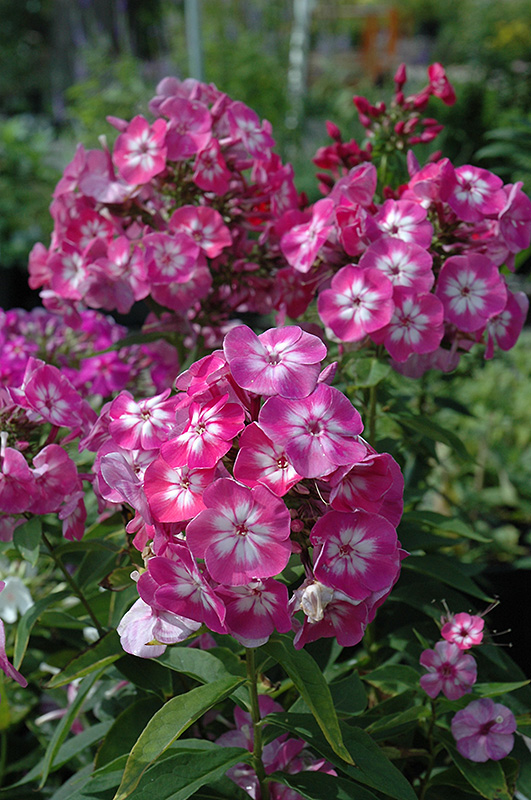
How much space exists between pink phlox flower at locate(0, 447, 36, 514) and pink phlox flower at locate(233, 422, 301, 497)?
286mm

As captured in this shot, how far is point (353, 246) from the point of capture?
931 mm

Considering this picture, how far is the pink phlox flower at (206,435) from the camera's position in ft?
2.01

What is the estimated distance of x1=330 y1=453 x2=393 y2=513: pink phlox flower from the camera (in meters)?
0.60

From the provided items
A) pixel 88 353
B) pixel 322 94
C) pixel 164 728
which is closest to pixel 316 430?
pixel 164 728

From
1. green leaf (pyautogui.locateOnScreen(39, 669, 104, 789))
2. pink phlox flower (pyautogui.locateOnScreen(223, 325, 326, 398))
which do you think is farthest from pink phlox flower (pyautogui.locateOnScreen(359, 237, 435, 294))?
green leaf (pyautogui.locateOnScreen(39, 669, 104, 789))

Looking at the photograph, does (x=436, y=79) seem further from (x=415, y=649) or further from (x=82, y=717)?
(x=82, y=717)

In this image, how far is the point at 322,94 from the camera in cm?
646

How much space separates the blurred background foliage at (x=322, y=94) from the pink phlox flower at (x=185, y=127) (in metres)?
0.57

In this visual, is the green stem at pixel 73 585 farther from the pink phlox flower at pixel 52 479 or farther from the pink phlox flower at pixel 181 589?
the pink phlox flower at pixel 181 589

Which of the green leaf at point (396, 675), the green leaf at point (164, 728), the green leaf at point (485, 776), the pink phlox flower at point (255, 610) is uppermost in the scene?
the pink phlox flower at point (255, 610)

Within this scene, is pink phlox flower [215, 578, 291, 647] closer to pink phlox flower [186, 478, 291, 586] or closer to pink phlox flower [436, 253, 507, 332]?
pink phlox flower [186, 478, 291, 586]

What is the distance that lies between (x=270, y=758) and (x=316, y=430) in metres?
0.45

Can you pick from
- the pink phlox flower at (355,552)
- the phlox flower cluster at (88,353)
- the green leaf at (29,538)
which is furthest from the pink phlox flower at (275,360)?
the phlox flower cluster at (88,353)

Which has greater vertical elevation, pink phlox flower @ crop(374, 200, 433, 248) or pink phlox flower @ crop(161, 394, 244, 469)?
pink phlox flower @ crop(374, 200, 433, 248)
